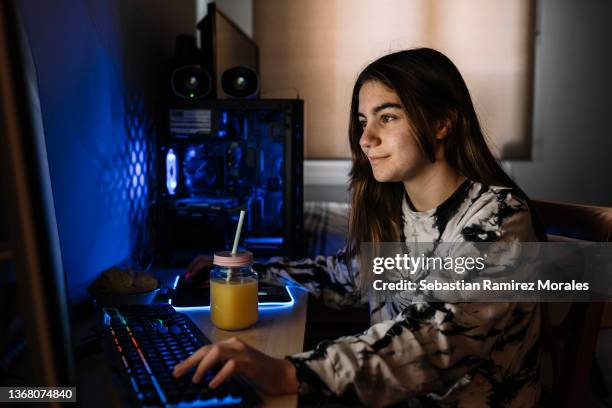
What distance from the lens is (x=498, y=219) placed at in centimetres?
80

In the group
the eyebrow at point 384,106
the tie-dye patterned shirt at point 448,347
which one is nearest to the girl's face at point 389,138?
the eyebrow at point 384,106

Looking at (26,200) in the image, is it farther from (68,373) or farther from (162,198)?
(162,198)

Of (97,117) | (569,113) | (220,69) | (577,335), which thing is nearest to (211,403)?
(577,335)

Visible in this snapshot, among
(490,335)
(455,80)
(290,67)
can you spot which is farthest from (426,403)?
(290,67)

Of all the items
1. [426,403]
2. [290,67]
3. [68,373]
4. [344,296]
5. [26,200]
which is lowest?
[426,403]

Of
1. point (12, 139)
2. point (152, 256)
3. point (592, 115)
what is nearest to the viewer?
point (12, 139)

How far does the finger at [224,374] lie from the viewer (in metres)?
0.56

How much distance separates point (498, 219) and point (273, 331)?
40cm

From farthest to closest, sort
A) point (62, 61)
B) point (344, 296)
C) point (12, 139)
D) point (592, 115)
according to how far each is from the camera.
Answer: point (592, 115) → point (344, 296) → point (62, 61) → point (12, 139)

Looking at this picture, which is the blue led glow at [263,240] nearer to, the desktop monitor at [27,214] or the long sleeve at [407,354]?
the long sleeve at [407,354]

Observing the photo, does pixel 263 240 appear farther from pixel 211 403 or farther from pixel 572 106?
pixel 572 106

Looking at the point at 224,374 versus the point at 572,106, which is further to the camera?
the point at 572,106

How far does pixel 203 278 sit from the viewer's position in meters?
1.08

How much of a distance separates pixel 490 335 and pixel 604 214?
1.26 ft
